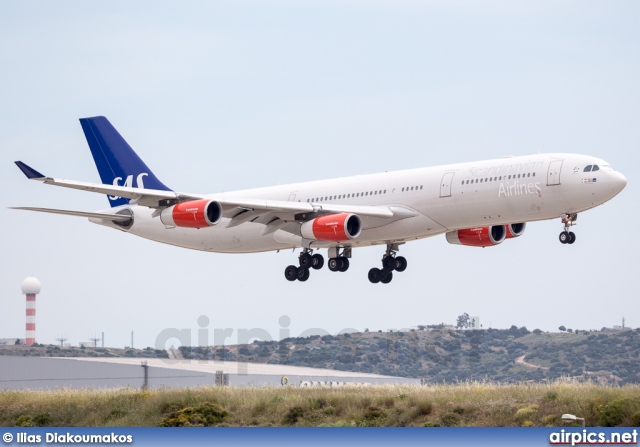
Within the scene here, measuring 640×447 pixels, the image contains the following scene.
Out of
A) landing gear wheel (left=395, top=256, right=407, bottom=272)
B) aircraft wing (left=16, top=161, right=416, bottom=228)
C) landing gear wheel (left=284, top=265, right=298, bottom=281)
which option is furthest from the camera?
landing gear wheel (left=395, top=256, right=407, bottom=272)

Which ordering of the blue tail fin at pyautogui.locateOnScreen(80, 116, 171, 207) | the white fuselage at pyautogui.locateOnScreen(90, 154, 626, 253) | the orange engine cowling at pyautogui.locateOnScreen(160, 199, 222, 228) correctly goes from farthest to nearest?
the blue tail fin at pyautogui.locateOnScreen(80, 116, 171, 207)
the orange engine cowling at pyautogui.locateOnScreen(160, 199, 222, 228)
the white fuselage at pyautogui.locateOnScreen(90, 154, 626, 253)

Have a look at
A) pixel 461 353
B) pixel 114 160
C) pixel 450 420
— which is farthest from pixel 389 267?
pixel 461 353

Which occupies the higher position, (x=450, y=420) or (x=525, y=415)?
(x=525, y=415)

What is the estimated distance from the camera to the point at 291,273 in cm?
7138

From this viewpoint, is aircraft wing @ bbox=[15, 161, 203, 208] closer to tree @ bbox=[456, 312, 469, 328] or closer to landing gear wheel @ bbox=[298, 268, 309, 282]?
landing gear wheel @ bbox=[298, 268, 309, 282]

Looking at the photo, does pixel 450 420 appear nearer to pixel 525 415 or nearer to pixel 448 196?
pixel 525 415

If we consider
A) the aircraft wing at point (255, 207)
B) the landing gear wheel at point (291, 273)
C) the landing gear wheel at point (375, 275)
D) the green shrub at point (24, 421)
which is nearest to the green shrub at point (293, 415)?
the green shrub at point (24, 421)

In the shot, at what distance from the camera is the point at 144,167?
257ft

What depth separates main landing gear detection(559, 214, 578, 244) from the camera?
61.8 m

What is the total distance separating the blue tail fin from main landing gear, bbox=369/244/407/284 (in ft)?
48.1

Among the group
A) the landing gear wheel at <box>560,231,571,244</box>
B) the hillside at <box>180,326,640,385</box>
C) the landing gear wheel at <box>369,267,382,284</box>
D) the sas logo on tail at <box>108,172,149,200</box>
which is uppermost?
the sas logo on tail at <box>108,172,149,200</box>

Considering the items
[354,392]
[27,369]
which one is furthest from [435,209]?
[27,369]

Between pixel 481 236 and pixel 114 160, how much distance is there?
24537mm

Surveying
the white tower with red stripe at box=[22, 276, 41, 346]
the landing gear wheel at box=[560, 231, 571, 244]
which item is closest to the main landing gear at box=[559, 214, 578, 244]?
the landing gear wheel at box=[560, 231, 571, 244]
